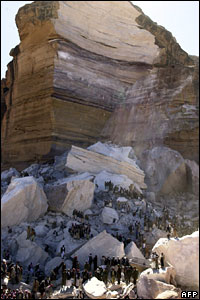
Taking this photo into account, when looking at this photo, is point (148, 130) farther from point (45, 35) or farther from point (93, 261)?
point (93, 261)

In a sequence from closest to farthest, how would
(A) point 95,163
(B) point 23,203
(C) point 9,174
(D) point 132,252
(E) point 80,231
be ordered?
1. (D) point 132,252
2. (E) point 80,231
3. (B) point 23,203
4. (A) point 95,163
5. (C) point 9,174

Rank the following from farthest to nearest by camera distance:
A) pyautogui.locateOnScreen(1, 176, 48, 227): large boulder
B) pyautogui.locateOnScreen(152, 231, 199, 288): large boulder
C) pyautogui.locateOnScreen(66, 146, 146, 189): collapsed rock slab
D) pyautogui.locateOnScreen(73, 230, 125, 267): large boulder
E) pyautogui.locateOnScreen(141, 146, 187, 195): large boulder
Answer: pyautogui.locateOnScreen(141, 146, 187, 195): large boulder, pyautogui.locateOnScreen(66, 146, 146, 189): collapsed rock slab, pyautogui.locateOnScreen(1, 176, 48, 227): large boulder, pyautogui.locateOnScreen(73, 230, 125, 267): large boulder, pyautogui.locateOnScreen(152, 231, 199, 288): large boulder

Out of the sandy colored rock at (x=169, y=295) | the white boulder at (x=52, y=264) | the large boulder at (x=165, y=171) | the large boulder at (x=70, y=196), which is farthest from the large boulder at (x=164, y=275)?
the large boulder at (x=165, y=171)

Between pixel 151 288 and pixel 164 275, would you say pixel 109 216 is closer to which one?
pixel 164 275

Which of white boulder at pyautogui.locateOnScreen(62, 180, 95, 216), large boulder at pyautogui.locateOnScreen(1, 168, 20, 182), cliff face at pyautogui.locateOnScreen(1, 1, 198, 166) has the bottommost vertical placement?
white boulder at pyautogui.locateOnScreen(62, 180, 95, 216)

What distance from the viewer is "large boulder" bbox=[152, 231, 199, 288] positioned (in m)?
8.39

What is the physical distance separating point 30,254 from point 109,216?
4711mm

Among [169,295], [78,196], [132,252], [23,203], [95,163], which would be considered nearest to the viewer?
[169,295]

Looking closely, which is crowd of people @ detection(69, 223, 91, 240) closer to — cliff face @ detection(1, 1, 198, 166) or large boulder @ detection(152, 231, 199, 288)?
large boulder @ detection(152, 231, 199, 288)

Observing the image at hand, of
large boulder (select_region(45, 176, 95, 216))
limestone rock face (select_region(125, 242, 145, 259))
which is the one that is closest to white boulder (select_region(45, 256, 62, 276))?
limestone rock face (select_region(125, 242, 145, 259))

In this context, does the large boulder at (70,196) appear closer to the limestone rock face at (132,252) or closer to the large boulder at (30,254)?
the large boulder at (30,254)

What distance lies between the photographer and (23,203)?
15570mm

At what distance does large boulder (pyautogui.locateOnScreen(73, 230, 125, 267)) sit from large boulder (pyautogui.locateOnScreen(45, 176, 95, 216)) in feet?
13.7

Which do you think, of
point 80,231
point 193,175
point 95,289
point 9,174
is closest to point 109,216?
point 80,231
